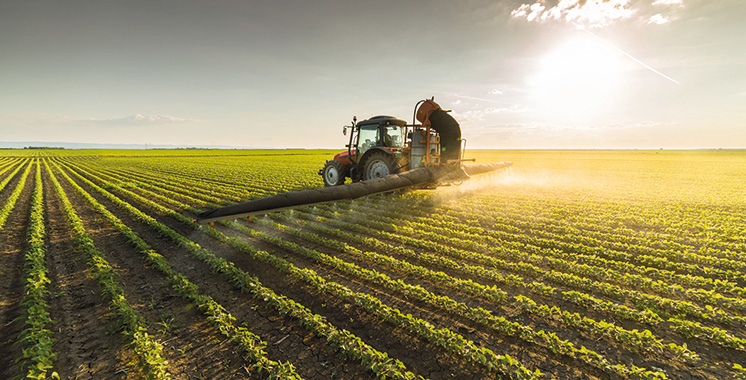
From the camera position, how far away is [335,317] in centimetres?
412

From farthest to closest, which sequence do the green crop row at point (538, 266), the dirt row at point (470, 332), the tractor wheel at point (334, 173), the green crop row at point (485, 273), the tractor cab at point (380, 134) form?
the tractor wheel at point (334, 173) → the tractor cab at point (380, 134) → the green crop row at point (538, 266) → the green crop row at point (485, 273) → the dirt row at point (470, 332)

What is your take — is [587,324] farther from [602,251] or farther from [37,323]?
[37,323]

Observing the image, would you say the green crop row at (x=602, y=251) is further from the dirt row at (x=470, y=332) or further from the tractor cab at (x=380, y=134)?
the tractor cab at (x=380, y=134)

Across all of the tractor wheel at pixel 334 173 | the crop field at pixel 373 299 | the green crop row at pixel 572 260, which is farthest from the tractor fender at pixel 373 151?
the green crop row at pixel 572 260

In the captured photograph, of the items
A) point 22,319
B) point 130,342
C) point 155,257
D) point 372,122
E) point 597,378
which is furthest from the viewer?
point 372,122

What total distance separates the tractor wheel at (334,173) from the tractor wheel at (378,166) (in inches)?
42.4

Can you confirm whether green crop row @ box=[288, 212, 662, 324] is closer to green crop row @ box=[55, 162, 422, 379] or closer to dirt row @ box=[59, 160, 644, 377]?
dirt row @ box=[59, 160, 644, 377]

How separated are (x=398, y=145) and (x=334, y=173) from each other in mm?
2897

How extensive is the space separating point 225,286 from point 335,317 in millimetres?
2145

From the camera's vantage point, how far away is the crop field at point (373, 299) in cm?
327

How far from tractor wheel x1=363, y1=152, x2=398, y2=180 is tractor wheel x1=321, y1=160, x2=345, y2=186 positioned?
1076 millimetres

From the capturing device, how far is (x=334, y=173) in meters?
12.6

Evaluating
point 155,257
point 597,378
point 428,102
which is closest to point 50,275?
point 155,257

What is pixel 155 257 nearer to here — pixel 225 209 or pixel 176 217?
pixel 225 209
